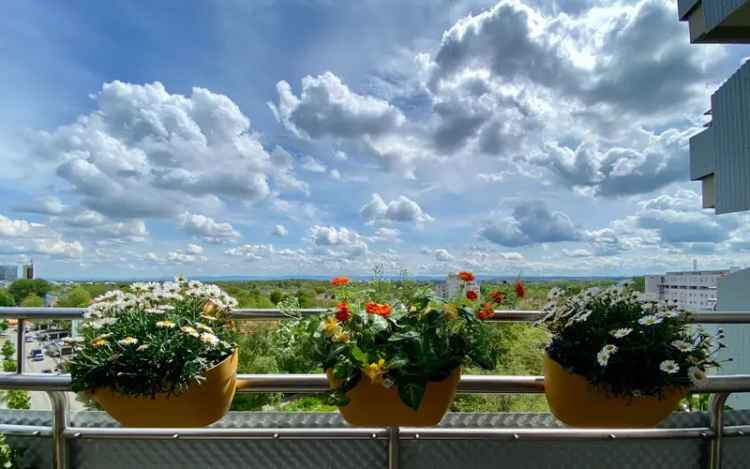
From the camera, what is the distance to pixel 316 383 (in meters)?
1.25

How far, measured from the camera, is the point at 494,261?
7.80 ft

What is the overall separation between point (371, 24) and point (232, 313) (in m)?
2.51

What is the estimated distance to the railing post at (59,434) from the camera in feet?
4.55

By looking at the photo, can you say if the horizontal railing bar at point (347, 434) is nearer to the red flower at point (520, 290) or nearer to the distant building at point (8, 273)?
the red flower at point (520, 290)

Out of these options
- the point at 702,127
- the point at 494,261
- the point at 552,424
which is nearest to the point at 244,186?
the point at 494,261

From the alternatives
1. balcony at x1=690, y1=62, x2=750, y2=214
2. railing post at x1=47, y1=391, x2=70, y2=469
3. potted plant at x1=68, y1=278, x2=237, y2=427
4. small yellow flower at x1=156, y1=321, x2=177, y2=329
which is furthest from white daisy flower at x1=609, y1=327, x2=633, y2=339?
balcony at x1=690, y1=62, x2=750, y2=214

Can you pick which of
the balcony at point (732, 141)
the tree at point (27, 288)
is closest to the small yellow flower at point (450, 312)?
the tree at point (27, 288)

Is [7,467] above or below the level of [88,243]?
below

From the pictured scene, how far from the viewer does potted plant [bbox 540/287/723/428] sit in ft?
3.55

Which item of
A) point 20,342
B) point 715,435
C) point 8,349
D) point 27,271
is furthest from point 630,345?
point 27,271

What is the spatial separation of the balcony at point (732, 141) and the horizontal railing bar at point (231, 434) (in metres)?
7.97

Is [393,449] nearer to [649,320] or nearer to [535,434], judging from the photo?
[535,434]

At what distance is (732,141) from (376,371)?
30.0 feet

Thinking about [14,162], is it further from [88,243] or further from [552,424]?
[552,424]
